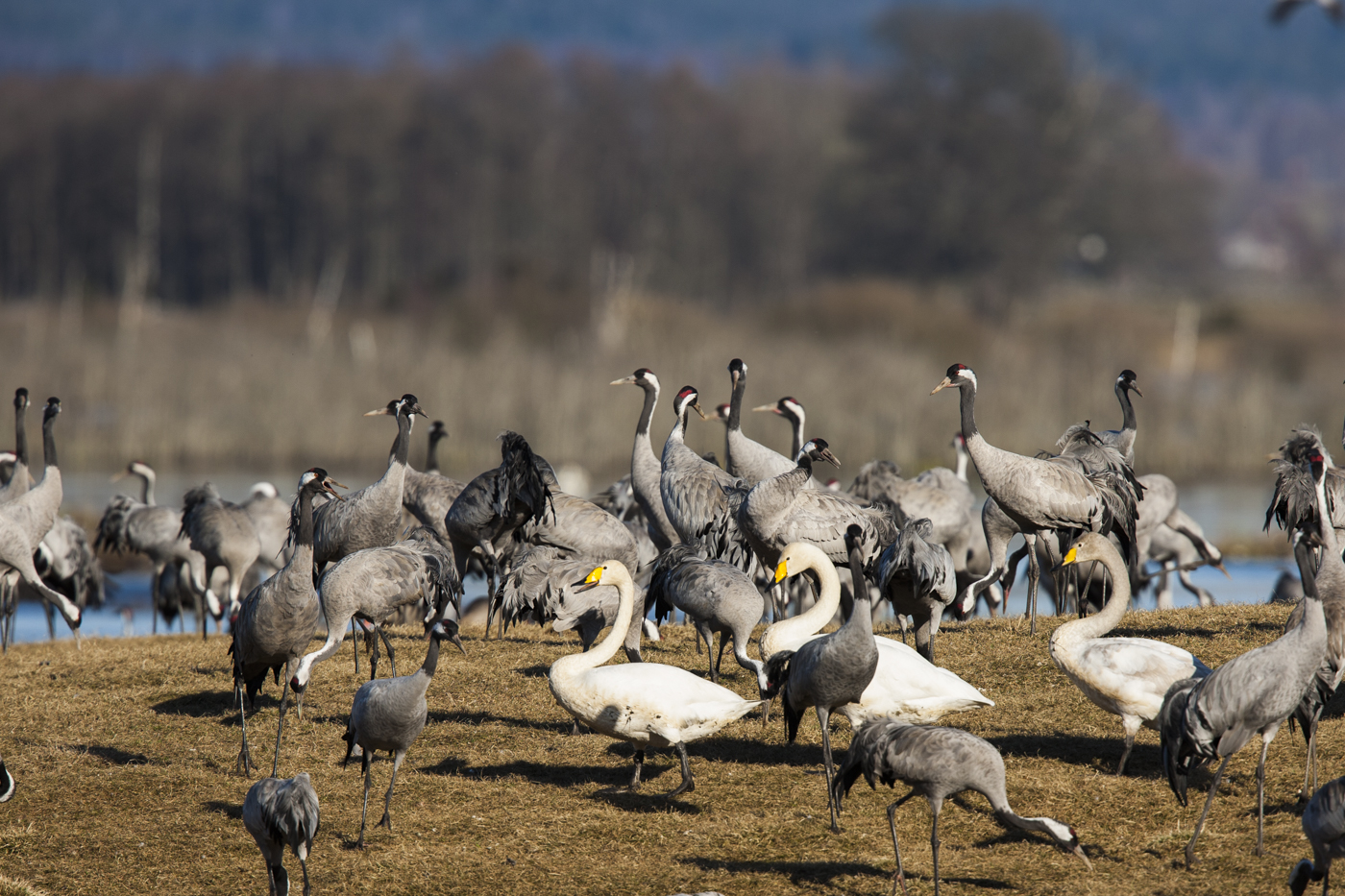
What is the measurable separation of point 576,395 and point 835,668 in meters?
17.4

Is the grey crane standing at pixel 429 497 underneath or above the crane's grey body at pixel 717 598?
above

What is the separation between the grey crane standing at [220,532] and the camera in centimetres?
1133

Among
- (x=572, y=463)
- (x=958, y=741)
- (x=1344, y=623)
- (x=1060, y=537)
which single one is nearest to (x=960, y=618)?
(x=1060, y=537)

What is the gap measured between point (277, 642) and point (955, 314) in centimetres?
2702

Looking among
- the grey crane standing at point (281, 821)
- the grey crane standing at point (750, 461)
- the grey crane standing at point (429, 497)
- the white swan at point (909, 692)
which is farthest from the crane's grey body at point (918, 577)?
the grey crane standing at point (429, 497)

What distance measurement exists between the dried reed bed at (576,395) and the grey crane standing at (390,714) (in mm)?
15703

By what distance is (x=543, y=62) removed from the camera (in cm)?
6162

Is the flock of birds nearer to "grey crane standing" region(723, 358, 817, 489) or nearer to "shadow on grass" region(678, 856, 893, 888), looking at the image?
"grey crane standing" region(723, 358, 817, 489)

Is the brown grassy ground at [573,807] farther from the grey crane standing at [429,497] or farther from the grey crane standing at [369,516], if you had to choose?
the grey crane standing at [429,497]

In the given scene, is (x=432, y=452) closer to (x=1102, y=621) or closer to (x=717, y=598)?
(x=717, y=598)

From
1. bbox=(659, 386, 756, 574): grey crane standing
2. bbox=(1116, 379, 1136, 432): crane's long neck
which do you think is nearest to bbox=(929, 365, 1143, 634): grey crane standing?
bbox=(1116, 379, 1136, 432): crane's long neck

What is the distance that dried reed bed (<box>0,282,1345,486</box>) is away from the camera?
22.9 meters

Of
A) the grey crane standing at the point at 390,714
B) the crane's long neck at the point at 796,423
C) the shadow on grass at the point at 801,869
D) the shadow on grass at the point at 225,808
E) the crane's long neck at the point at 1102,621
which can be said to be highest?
the crane's long neck at the point at 796,423

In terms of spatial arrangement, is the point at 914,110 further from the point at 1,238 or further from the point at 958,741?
the point at 958,741
